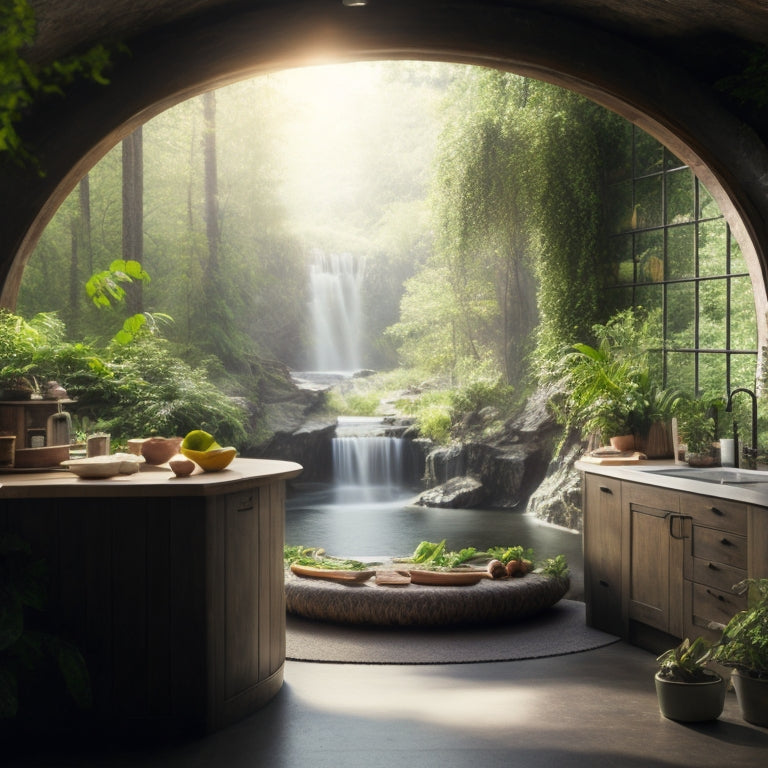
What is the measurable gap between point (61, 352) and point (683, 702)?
11.2 ft

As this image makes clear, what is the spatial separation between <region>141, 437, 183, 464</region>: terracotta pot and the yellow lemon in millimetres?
352

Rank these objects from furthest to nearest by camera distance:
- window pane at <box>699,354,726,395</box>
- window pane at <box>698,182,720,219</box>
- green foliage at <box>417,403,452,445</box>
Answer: green foliage at <box>417,403,452,445</box>, window pane at <box>699,354,726,395</box>, window pane at <box>698,182,720,219</box>

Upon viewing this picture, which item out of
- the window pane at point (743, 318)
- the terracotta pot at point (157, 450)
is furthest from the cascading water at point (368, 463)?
the terracotta pot at point (157, 450)

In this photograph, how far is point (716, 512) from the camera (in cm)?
428

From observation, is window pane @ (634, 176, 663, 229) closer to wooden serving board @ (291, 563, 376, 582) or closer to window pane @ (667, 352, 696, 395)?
window pane @ (667, 352, 696, 395)

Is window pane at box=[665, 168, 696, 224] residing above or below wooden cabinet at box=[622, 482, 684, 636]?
above

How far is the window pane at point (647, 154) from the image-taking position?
10000mm

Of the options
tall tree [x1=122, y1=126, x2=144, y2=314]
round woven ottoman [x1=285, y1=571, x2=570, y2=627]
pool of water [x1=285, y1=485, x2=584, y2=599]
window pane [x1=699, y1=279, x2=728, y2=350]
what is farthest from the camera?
tall tree [x1=122, y1=126, x2=144, y2=314]

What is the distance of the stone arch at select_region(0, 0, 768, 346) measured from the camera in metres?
4.93

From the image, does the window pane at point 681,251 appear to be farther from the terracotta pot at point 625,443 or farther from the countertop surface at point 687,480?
the countertop surface at point 687,480

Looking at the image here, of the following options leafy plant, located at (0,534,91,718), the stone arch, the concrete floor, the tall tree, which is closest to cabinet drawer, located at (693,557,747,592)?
the concrete floor

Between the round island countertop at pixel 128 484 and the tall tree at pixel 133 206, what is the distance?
11.0 meters

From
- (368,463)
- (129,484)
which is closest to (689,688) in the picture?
(129,484)

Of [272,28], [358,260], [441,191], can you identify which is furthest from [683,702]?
[358,260]
